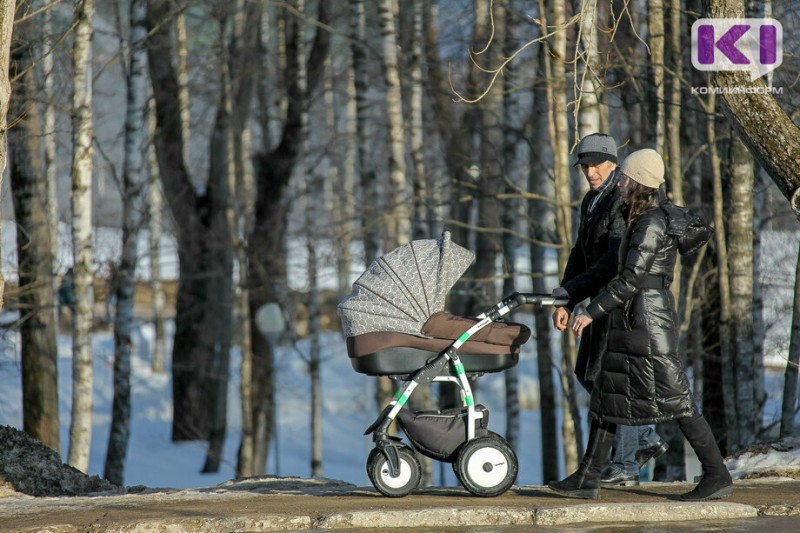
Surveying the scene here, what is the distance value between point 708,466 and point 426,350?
164 centimetres

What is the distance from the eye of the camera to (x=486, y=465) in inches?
235

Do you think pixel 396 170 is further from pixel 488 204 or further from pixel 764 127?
pixel 764 127

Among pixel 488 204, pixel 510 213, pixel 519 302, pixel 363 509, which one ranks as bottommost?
pixel 363 509

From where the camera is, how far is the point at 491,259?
16.3m

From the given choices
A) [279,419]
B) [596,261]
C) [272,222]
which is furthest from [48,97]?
[279,419]

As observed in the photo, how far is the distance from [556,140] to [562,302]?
504cm

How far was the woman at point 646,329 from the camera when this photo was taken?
571cm

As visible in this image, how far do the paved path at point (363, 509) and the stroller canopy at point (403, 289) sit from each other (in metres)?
0.96

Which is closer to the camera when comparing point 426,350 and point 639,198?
point 639,198

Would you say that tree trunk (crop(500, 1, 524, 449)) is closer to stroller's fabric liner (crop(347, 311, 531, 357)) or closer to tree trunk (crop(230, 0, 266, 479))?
tree trunk (crop(230, 0, 266, 479))

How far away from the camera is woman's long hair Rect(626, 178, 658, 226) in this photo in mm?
5832

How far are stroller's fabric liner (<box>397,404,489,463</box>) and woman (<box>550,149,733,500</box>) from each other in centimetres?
74

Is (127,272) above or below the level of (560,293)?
above

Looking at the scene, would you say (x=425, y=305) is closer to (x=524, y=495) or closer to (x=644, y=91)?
(x=524, y=495)
